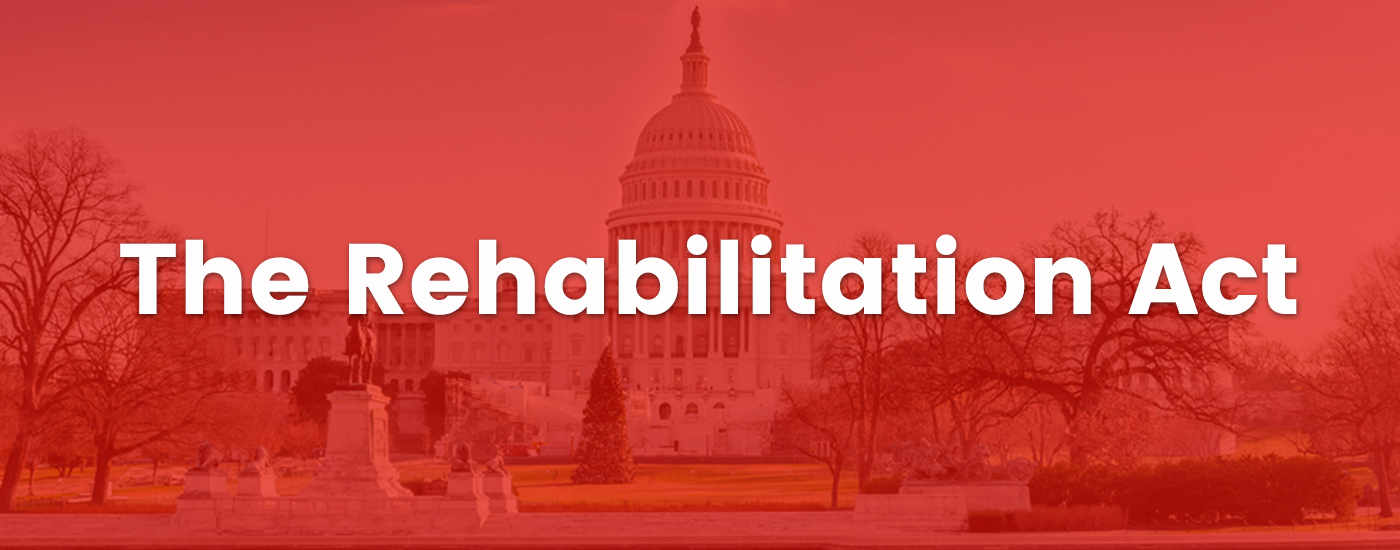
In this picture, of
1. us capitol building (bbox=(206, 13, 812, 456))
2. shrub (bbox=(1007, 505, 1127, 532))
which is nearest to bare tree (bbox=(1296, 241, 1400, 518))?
shrub (bbox=(1007, 505, 1127, 532))

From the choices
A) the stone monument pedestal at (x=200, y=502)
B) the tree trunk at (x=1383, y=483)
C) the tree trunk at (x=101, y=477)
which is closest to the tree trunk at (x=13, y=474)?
the tree trunk at (x=101, y=477)

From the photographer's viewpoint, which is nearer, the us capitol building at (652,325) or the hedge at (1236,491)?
the hedge at (1236,491)

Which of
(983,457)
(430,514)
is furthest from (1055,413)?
(430,514)

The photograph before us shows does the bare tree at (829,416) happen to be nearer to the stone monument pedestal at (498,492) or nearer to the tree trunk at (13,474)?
the stone monument pedestal at (498,492)

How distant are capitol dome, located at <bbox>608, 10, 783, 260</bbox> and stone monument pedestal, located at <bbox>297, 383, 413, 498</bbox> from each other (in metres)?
142

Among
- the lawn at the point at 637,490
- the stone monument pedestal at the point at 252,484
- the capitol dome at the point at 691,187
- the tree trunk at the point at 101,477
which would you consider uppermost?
the capitol dome at the point at 691,187

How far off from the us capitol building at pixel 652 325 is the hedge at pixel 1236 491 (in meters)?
131

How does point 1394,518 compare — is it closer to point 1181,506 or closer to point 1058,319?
point 1181,506

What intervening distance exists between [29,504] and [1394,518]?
35912 mm

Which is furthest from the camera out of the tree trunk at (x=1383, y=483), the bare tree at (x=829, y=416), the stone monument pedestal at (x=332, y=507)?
the bare tree at (x=829, y=416)

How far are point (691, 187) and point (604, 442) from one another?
112300mm

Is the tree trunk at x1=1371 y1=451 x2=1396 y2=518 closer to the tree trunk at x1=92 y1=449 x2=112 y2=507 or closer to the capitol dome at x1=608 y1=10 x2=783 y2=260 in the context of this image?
the tree trunk at x1=92 y1=449 x2=112 y2=507

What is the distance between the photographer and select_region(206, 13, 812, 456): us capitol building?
18088 centimetres

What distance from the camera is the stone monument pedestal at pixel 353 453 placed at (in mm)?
39656
